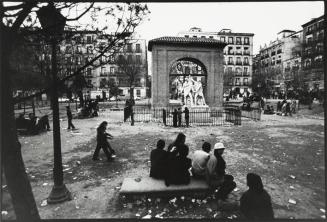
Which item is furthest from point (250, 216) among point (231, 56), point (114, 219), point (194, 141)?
point (231, 56)

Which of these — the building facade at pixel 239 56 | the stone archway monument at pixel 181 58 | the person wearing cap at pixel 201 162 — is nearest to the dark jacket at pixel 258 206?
the person wearing cap at pixel 201 162

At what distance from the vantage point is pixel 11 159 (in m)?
2.86

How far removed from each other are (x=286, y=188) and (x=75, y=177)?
18.0 feet

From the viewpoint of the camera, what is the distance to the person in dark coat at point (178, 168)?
4832mm

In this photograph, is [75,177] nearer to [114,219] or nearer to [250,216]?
[114,219]

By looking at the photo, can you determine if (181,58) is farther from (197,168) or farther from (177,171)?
(177,171)

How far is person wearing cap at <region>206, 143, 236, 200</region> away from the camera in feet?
15.3

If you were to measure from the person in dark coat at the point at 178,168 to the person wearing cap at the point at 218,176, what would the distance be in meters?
0.47

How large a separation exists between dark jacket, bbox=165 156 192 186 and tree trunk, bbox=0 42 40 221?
105 inches

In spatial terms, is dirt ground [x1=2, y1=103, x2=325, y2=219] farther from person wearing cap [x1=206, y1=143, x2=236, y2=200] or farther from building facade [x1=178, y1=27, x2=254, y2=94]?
building facade [x1=178, y1=27, x2=254, y2=94]

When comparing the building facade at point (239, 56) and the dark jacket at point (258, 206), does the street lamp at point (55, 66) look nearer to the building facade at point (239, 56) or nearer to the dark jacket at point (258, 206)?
the dark jacket at point (258, 206)

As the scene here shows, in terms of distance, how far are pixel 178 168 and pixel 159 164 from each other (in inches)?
22.5

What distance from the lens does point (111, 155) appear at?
329 inches

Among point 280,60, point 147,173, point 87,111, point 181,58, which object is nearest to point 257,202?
point 147,173
